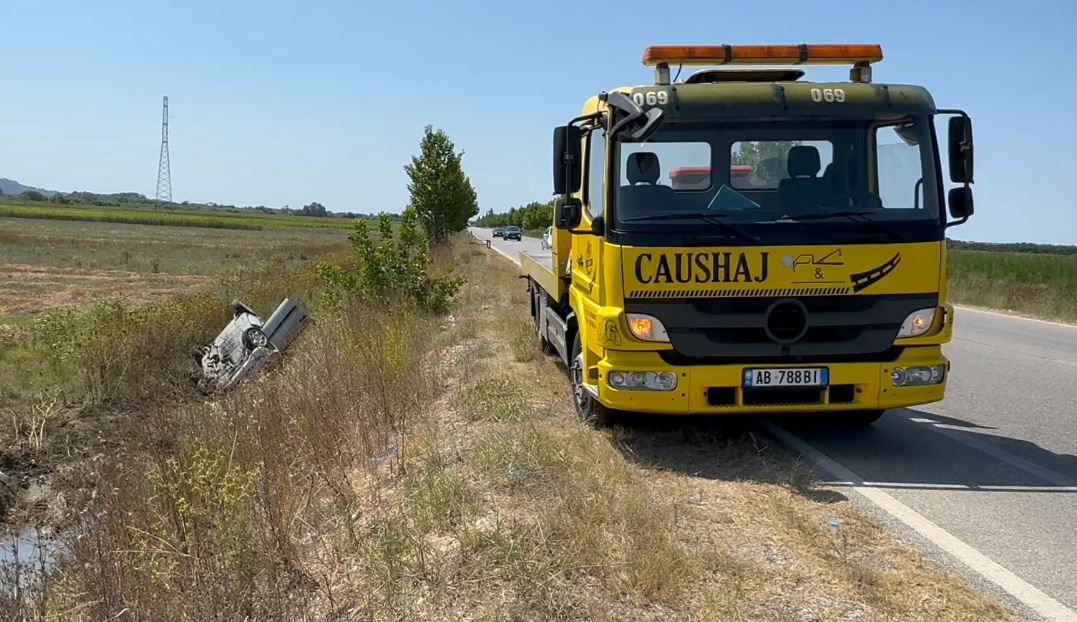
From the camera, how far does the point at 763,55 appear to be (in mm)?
6648

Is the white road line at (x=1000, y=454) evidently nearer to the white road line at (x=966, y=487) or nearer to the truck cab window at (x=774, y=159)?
the white road line at (x=966, y=487)

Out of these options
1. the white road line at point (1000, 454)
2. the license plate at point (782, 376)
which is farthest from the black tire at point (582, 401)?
the white road line at point (1000, 454)

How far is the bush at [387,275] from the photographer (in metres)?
14.0

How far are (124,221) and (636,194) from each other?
3855 inches

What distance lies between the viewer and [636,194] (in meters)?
5.77

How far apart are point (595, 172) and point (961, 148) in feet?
8.51

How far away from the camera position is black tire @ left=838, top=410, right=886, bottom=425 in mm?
6741

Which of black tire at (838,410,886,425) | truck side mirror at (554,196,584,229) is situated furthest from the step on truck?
black tire at (838,410,886,425)

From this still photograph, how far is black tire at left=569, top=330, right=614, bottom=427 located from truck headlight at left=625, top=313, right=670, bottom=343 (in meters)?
0.97

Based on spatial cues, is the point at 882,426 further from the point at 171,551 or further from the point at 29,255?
the point at 29,255

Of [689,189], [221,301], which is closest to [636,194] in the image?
[689,189]

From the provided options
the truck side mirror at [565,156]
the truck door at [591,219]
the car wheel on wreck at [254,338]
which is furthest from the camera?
the car wheel on wreck at [254,338]

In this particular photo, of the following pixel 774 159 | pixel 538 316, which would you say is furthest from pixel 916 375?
pixel 538 316

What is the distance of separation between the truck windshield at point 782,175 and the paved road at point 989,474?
172cm
